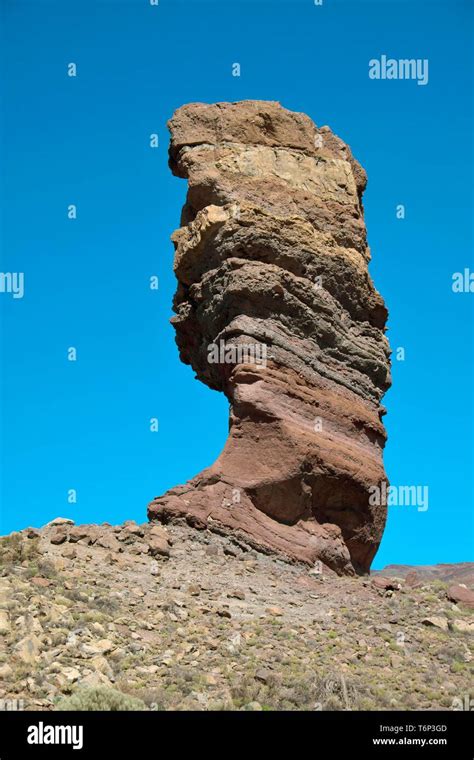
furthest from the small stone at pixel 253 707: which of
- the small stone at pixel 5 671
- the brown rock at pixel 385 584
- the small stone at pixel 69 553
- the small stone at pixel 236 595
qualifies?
the brown rock at pixel 385 584

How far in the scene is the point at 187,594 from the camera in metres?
18.3

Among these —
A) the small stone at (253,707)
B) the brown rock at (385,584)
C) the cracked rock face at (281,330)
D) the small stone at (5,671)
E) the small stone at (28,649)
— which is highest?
the cracked rock face at (281,330)

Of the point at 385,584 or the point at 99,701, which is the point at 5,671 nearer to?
the point at 99,701

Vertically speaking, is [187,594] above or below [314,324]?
below

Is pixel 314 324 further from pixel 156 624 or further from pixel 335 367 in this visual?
pixel 156 624

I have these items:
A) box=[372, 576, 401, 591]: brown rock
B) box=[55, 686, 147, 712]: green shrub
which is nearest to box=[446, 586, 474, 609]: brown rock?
box=[372, 576, 401, 591]: brown rock

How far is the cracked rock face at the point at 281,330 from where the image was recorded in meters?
22.0

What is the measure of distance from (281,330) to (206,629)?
9516 millimetres

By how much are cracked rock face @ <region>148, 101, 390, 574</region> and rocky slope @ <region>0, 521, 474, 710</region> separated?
139 cm

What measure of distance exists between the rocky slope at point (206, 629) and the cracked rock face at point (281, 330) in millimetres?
1388

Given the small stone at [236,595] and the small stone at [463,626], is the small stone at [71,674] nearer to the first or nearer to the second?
the small stone at [236,595]
